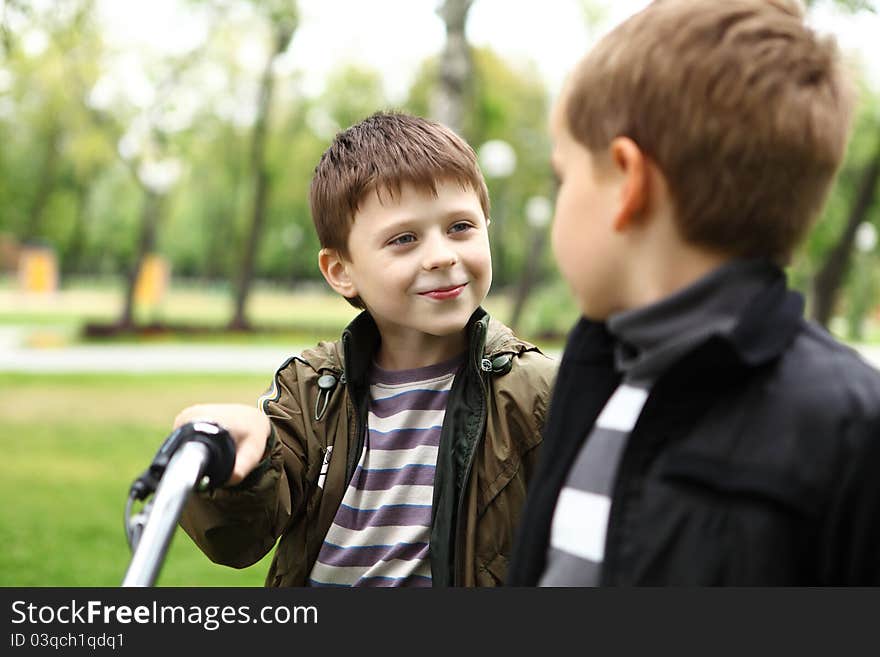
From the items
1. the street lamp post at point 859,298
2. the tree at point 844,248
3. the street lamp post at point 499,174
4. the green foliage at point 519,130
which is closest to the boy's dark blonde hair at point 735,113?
the street lamp post at point 499,174

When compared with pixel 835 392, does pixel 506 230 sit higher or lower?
higher

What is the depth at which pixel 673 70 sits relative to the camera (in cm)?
117

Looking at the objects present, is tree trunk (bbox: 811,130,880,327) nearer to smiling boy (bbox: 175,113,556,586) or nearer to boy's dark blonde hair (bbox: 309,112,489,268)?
boy's dark blonde hair (bbox: 309,112,489,268)

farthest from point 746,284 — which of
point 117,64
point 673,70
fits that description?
point 117,64

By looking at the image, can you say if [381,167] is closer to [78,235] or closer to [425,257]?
[425,257]

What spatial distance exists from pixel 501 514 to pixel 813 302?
1409cm

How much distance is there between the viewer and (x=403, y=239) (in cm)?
195

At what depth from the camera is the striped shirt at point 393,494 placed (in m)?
1.87

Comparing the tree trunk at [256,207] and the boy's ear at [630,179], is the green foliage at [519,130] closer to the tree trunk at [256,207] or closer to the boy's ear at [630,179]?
the tree trunk at [256,207]

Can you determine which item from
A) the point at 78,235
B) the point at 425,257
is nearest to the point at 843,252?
the point at 425,257

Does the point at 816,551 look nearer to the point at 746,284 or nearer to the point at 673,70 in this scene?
the point at 746,284

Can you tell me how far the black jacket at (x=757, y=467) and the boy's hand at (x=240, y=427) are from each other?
2.28ft

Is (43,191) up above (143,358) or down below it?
above

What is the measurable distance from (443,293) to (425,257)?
80 millimetres
